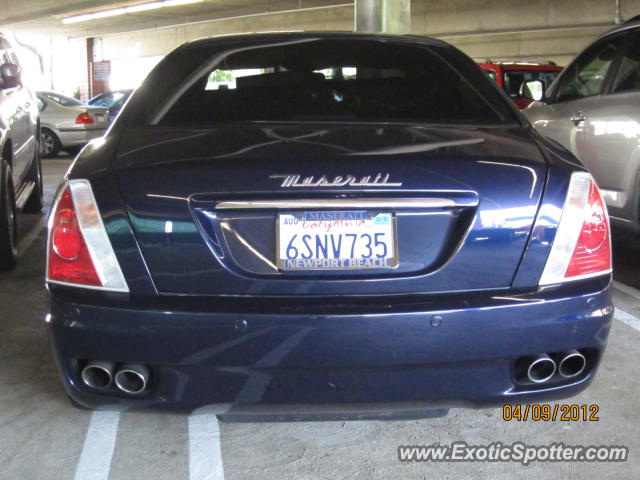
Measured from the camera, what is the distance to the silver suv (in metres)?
5.41

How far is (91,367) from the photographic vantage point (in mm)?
2473

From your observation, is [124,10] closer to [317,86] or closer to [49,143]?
[49,143]

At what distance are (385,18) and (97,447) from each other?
13.0m

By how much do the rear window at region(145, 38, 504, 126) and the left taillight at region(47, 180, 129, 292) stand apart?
645mm

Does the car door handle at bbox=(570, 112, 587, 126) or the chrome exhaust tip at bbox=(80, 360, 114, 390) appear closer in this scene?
the chrome exhaust tip at bbox=(80, 360, 114, 390)

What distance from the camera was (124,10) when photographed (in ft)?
100

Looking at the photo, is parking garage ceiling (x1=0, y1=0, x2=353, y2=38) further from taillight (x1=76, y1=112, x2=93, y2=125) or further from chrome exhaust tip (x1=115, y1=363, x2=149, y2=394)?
chrome exhaust tip (x1=115, y1=363, x2=149, y2=394)

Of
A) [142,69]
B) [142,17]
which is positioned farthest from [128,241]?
[142,69]

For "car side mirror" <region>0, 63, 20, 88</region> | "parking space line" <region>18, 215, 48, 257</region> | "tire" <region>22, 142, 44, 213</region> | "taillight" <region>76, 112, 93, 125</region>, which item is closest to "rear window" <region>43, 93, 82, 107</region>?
"taillight" <region>76, 112, 93, 125</region>

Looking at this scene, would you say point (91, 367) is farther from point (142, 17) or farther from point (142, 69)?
point (142, 69)

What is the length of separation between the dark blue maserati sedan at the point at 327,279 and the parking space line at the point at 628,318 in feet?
6.84

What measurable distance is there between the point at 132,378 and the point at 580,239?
140 cm

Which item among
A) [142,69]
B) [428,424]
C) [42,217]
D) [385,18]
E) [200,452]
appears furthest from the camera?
[142,69]

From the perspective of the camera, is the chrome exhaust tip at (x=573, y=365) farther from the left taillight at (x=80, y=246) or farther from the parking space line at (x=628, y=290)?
the parking space line at (x=628, y=290)
